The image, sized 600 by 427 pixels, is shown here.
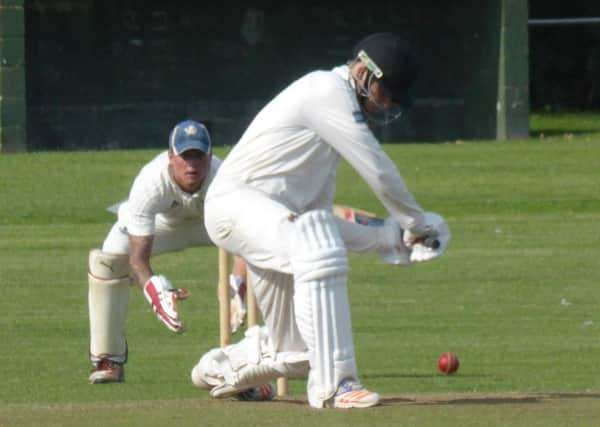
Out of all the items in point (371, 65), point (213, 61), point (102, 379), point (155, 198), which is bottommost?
point (213, 61)

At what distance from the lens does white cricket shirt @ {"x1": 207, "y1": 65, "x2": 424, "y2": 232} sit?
6945mm

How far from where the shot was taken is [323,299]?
271 inches

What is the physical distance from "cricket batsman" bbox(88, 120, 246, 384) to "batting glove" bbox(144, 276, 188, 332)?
0.11 metres

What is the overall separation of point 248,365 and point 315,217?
2.88 ft

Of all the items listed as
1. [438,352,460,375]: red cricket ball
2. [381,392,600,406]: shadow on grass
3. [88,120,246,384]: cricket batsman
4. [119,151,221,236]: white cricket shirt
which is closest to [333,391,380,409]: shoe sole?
[381,392,600,406]: shadow on grass

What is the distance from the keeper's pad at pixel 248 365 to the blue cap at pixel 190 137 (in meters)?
1.66

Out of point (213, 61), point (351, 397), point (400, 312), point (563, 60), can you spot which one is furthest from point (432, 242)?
point (563, 60)

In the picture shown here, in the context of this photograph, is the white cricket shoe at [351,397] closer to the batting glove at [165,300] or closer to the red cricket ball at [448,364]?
the batting glove at [165,300]

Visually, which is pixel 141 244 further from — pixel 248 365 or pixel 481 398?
pixel 481 398

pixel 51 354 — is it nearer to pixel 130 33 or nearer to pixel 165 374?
pixel 165 374

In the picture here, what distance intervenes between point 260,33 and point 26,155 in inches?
197

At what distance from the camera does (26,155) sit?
23.0m

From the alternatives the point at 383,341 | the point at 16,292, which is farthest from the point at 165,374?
the point at 16,292

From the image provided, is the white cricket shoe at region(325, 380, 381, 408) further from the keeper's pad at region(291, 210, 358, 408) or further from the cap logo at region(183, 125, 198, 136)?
the cap logo at region(183, 125, 198, 136)
